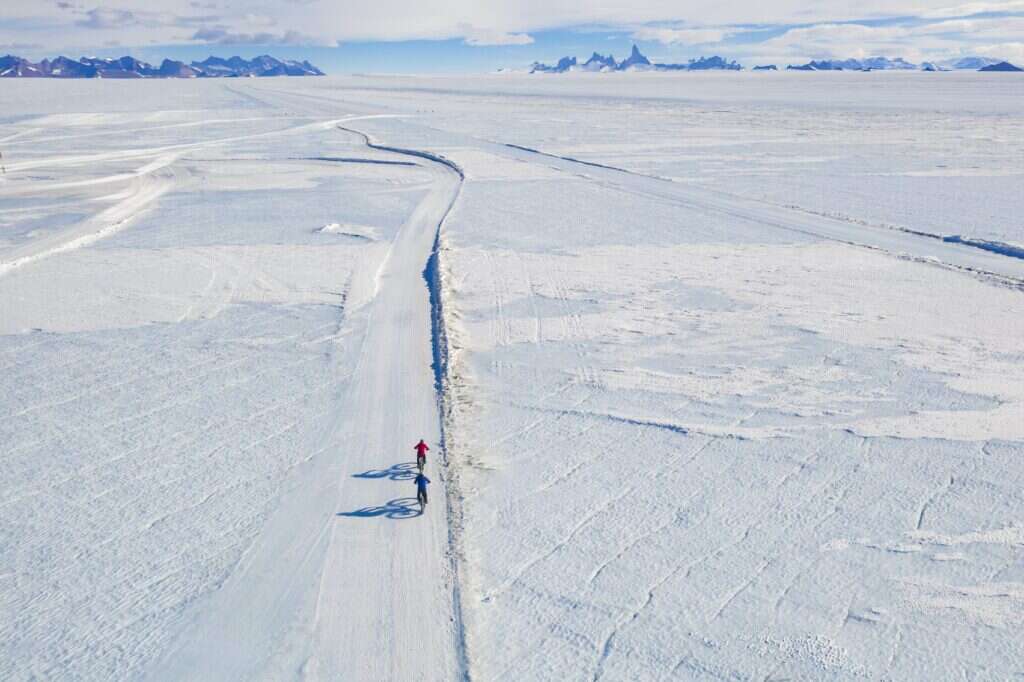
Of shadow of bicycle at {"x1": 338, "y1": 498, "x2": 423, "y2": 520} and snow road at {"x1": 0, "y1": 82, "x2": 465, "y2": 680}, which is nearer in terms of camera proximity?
snow road at {"x1": 0, "y1": 82, "x2": 465, "y2": 680}

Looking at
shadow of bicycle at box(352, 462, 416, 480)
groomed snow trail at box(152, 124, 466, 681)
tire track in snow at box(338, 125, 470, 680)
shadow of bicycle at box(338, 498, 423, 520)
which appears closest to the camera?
groomed snow trail at box(152, 124, 466, 681)

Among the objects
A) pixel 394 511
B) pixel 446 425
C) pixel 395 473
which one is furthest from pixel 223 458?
pixel 446 425

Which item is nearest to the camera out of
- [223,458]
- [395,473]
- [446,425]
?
[395,473]

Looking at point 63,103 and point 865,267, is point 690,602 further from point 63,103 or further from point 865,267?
point 63,103

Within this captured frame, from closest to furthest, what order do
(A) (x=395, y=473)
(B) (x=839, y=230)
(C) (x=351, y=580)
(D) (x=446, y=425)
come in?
(C) (x=351, y=580), (A) (x=395, y=473), (D) (x=446, y=425), (B) (x=839, y=230)

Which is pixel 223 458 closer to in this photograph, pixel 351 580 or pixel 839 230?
pixel 351 580

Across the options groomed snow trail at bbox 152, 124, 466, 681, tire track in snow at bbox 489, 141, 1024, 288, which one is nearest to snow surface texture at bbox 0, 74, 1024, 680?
groomed snow trail at bbox 152, 124, 466, 681

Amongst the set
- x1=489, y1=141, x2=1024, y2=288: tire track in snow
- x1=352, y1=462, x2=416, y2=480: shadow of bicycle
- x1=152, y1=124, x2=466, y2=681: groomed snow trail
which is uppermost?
x1=489, y1=141, x2=1024, y2=288: tire track in snow

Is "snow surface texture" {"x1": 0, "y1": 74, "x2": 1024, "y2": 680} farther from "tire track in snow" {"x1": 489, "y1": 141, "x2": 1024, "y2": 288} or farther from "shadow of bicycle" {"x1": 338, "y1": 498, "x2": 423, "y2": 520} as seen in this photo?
"tire track in snow" {"x1": 489, "y1": 141, "x2": 1024, "y2": 288}
